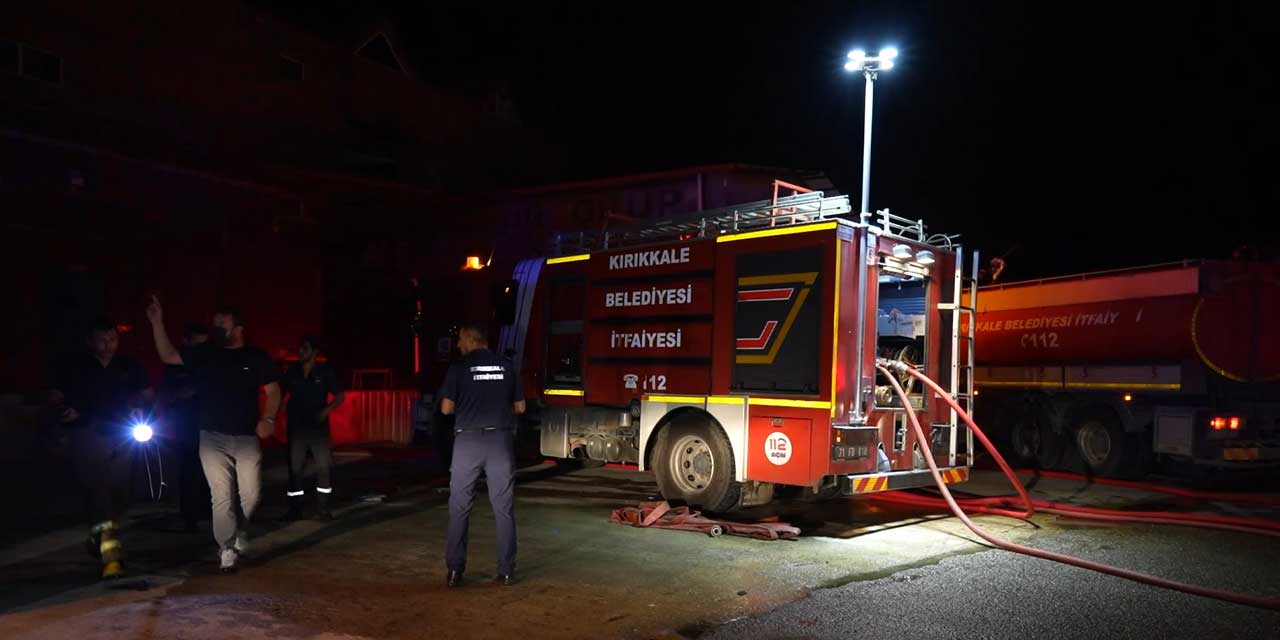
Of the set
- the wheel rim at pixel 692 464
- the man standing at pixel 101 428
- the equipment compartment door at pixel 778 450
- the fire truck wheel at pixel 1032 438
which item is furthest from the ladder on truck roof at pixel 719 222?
the fire truck wheel at pixel 1032 438

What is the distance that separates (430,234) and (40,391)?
6757 mm

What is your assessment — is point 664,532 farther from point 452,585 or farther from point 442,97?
point 442,97

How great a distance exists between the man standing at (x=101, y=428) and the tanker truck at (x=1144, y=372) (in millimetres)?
11501

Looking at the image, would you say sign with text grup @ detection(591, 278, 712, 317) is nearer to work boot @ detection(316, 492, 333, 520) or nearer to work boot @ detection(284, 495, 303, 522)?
work boot @ detection(316, 492, 333, 520)

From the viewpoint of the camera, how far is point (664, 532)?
26.5 feet

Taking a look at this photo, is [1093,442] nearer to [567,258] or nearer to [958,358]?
[958,358]

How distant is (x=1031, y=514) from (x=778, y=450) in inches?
108

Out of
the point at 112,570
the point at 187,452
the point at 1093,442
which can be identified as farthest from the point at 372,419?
the point at 1093,442

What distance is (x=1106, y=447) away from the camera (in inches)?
508

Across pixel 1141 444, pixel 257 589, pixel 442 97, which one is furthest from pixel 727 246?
pixel 442 97

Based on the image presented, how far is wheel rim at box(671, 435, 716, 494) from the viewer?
8609 millimetres

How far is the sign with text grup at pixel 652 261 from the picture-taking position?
8.76 meters

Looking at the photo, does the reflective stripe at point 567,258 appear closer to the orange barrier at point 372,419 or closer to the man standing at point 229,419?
the man standing at point 229,419

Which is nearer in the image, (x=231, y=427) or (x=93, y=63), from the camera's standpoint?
(x=231, y=427)
